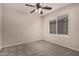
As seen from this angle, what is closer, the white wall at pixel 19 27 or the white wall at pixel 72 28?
the white wall at pixel 72 28

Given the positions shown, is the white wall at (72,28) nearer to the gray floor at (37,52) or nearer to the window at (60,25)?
the window at (60,25)

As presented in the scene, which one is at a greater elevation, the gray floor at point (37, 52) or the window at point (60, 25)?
the window at point (60, 25)

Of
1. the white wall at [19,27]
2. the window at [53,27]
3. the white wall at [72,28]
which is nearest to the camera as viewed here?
the white wall at [72,28]

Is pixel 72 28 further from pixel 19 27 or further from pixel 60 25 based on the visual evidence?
pixel 19 27

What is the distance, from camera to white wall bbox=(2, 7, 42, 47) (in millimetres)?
4281

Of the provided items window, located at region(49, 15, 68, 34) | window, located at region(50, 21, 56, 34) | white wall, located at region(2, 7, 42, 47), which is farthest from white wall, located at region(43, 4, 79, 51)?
white wall, located at region(2, 7, 42, 47)

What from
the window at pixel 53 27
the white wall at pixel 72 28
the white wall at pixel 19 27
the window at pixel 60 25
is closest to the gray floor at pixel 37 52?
the white wall at pixel 72 28

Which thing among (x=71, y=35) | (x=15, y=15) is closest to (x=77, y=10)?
(x=71, y=35)

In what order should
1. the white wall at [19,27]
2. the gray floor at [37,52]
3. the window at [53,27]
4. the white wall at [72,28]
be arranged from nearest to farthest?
the gray floor at [37,52], the white wall at [72,28], the white wall at [19,27], the window at [53,27]

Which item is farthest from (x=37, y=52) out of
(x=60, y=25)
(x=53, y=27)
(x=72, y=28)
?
(x=53, y=27)

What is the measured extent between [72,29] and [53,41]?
1.99 meters

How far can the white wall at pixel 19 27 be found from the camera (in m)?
4.28

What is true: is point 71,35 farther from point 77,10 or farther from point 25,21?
A: point 25,21

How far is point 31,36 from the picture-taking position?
19.9ft
